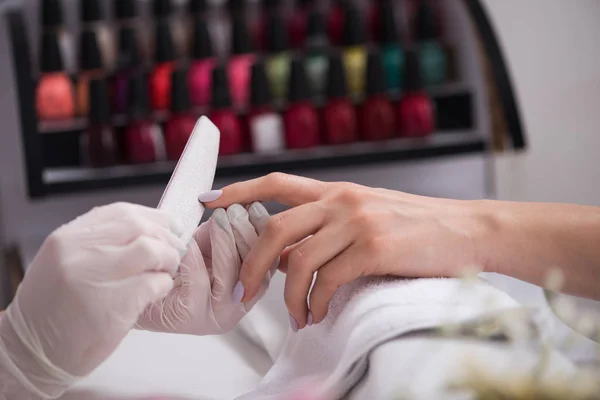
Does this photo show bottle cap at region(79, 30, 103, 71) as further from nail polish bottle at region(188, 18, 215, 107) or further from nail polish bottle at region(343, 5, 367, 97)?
nail polish bottle at region(343, 5, 367, 97)

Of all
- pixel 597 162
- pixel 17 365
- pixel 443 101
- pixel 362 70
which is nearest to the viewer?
pixel 17 365

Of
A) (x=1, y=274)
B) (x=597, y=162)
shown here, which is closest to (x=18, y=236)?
(x=1, y=274)

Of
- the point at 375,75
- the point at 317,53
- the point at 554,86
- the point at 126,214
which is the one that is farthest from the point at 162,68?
the point at 554,86

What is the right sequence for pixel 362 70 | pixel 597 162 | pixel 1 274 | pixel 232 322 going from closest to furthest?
1. pixel 232 322
2. pixel 1 274
3. pixel 362 70
4. pixel 597 162

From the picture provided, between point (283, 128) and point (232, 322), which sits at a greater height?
point (283, 128)

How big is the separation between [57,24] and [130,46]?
0.16m

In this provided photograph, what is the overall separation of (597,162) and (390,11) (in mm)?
795

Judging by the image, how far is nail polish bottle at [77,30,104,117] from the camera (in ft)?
4.74

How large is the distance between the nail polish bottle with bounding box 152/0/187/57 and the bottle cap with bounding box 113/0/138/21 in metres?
0.05

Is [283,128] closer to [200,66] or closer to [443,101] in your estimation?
[200,66]

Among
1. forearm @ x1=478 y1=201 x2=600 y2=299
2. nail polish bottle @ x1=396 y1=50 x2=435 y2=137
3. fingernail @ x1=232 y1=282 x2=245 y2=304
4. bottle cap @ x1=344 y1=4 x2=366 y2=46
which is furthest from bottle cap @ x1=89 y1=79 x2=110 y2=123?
forearm @ x1=478 y1=201 x2=600 y2=299

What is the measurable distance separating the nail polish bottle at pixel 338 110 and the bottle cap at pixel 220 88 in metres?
0.25

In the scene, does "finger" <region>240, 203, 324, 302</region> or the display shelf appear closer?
"finger" <region>240, 203, 324, 302</region>

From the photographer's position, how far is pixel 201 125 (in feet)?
2.30
